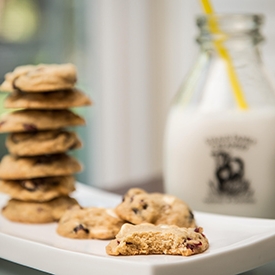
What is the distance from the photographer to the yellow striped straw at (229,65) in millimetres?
1055

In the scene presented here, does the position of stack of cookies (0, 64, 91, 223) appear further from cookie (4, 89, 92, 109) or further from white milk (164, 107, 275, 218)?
white milk (164, 107, 275, 218)

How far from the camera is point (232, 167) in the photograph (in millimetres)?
1040

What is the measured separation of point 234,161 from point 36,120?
1.18ft

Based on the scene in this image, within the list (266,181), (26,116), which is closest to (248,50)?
(266,181)

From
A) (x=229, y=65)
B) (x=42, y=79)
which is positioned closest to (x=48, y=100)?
(x=42, y=79)

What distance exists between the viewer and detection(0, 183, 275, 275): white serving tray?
0.64 metres

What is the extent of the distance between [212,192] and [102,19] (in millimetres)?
1717

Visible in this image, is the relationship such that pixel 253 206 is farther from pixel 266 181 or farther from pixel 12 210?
pixel 12 210

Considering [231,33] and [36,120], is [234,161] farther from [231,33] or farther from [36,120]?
[36,120]

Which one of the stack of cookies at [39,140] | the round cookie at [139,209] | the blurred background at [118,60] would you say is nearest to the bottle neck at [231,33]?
the stack of cookies at [39,140]

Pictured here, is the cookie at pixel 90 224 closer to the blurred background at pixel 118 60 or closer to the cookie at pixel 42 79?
the cookie at pixel 42 79

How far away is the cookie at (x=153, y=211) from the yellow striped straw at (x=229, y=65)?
27cm

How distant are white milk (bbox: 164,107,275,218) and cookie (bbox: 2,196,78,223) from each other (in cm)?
26

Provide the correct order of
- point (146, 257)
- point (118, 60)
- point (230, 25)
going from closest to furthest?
point (146, 257) < point (230, 25) < point (118, 60)
